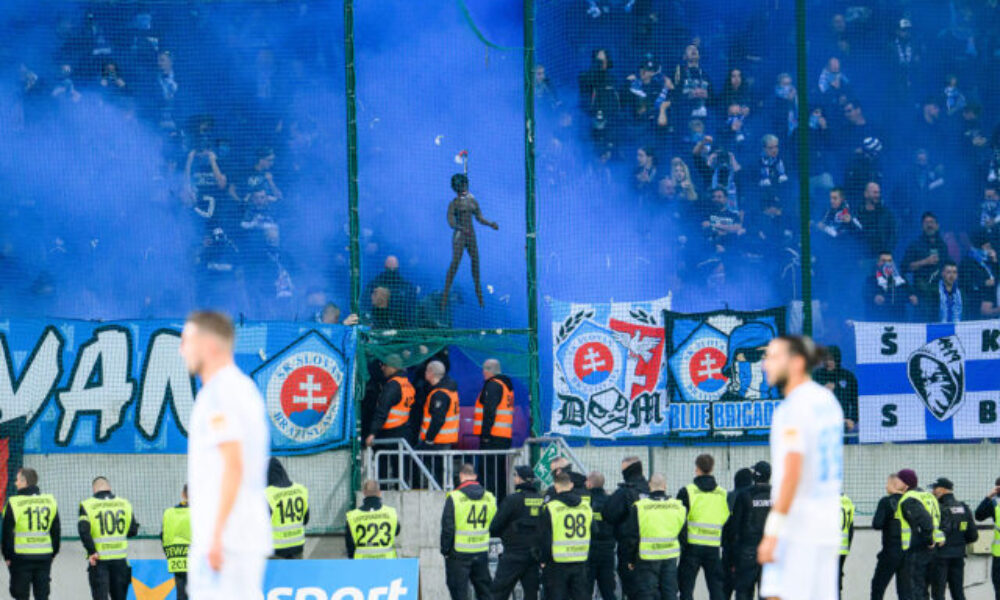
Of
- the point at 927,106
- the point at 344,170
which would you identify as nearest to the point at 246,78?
the point at 344,170

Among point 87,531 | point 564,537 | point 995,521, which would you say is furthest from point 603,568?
point 87,531

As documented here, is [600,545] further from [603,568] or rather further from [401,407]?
[401,407]

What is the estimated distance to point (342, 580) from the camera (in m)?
14.7

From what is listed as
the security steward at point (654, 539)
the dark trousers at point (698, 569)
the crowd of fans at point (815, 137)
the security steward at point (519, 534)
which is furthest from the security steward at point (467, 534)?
the crowd of fans at point (815, 137)

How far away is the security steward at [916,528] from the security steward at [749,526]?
1833 mm

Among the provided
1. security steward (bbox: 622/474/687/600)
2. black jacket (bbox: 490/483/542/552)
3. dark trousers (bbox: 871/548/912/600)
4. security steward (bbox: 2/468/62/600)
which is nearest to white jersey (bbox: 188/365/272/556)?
black jacket (bbox: 490/483/542/552)

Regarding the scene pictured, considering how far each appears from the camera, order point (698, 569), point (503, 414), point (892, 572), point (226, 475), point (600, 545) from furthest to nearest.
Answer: point (503, 414)
point (892, 572)
point (698, 569)
point (600, 545)
point (226, 475)

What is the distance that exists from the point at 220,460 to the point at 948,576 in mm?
13804

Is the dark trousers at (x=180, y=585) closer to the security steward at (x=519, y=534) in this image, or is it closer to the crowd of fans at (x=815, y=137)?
the security steward at (x=519, y=534)

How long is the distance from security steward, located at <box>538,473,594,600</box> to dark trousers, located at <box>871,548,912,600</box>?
432 centimetres

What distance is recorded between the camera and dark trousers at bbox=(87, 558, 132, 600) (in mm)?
17359

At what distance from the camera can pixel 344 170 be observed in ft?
73.7

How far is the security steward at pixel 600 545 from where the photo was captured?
17.4 m

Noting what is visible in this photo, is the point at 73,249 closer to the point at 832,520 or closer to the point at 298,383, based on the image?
the point at 298,383
